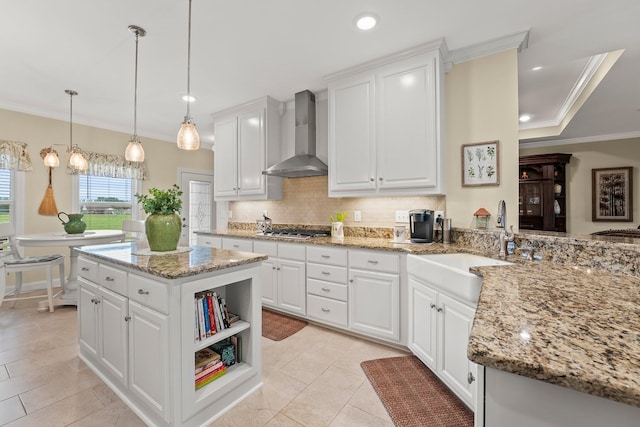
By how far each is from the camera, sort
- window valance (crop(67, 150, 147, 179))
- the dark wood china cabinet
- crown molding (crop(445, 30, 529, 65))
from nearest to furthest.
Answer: crown molding (crop(445, 30, 529, 65)) < window valance (crop(67, 150, 147, 179)) < the dark wood china cabinet

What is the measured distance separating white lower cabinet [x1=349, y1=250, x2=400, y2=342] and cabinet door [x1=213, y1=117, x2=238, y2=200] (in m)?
2.28

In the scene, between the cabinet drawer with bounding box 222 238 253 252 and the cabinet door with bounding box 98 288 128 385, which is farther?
the cabinet drawer with bounding box 222 238 253 252

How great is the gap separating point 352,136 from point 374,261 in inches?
51.7

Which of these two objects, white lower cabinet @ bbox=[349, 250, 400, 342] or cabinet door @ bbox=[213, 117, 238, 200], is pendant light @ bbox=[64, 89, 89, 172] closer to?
cabinet door @ bbox=[213, 117, 238, 200]

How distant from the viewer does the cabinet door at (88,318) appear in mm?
1952

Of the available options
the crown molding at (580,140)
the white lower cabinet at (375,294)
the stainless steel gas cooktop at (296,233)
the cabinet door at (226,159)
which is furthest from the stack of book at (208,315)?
the crown molding at (580,140)

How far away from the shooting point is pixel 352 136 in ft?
9.73

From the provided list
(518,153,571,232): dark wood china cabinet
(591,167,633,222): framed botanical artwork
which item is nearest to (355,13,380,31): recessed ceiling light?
(518,153,571,232): dark wood china cabinet

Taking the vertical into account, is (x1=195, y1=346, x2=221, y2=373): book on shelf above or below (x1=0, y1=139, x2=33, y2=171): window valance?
below

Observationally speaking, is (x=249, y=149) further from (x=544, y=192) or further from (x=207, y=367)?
(x=544, y=192)

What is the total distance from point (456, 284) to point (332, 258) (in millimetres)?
1256

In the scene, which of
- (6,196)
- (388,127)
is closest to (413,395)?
(388,127)

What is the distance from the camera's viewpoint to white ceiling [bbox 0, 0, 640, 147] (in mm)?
2047

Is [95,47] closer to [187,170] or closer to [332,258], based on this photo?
[332,258]
